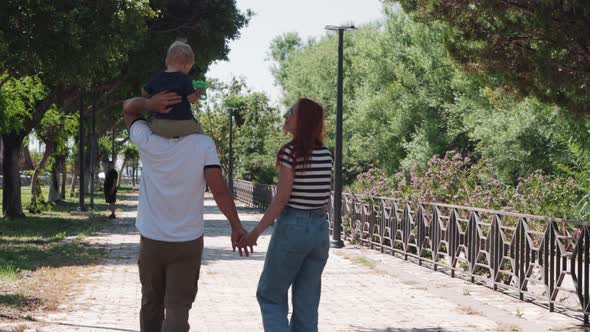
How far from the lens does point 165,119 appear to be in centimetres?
594

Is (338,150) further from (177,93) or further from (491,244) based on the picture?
(177,93)

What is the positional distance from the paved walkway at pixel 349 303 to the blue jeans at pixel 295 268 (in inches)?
123

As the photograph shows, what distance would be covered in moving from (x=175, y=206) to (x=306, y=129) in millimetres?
959

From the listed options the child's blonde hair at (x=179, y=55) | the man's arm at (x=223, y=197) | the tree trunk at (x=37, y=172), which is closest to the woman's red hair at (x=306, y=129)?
the man's arm at (x=223, y=197)

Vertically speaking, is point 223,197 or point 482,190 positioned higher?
point 482,190

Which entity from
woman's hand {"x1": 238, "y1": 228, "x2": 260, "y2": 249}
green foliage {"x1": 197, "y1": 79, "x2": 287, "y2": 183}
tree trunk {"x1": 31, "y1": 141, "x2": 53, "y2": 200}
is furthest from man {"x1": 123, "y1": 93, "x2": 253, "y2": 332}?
green foliage {"x1": 197, "y1": 79, "x2": 287, "y2": 183}

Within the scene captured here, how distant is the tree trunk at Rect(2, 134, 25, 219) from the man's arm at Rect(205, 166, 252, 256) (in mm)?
24284

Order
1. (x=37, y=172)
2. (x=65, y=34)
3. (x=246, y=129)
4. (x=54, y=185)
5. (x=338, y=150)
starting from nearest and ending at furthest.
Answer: (x=65, y=34)
(x=338, y=150)
(x=37, y=172)
(x=54, y=185)
(x=246, y=129)

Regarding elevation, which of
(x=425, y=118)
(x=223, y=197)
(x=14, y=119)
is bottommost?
(x=223, y=197)

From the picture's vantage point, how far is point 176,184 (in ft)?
19.3

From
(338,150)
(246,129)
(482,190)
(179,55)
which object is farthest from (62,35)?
(246,129)

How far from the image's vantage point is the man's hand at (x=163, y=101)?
232 inches

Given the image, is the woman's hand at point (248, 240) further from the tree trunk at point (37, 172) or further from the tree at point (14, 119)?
the tree trunk at point (37, 172)

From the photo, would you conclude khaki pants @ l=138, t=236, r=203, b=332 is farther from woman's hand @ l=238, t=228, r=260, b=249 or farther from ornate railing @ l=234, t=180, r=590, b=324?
ornate railing @ l=234, t=180, r=590, b=324
